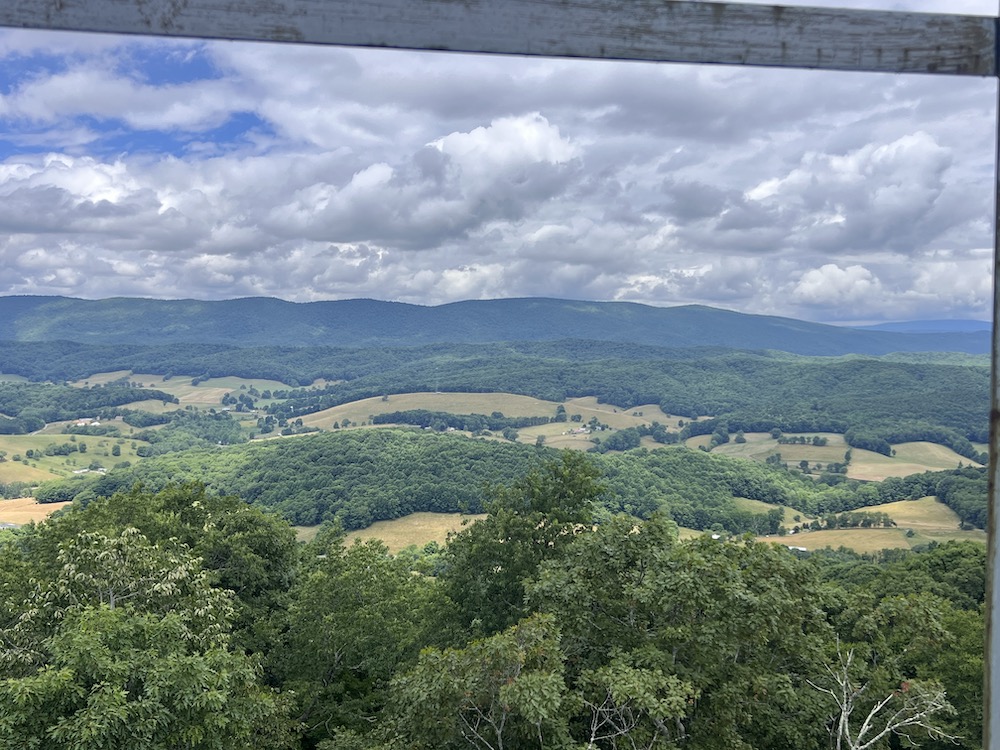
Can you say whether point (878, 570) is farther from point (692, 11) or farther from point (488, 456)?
point (488, 456)

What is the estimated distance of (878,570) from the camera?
46.0m

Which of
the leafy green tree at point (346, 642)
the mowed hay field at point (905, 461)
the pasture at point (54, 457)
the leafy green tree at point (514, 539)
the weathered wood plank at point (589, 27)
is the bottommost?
the pasture at point (54, 457)

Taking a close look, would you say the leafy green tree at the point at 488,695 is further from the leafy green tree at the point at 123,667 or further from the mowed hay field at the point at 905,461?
the mowed hay field at the point at 905,461

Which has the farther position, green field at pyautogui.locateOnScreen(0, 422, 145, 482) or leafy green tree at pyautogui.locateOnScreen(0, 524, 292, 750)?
green field at pyautogui.locateOnScreen(0, 422, 145, 482)

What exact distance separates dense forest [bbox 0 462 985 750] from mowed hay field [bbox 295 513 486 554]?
78.5m

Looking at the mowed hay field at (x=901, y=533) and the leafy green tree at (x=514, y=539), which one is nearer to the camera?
the leafy green tree at (x=514, y=539)

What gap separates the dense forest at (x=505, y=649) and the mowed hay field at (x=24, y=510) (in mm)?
103068

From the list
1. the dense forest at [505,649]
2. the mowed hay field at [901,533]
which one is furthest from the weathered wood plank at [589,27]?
the mowed hay field at [901,533]

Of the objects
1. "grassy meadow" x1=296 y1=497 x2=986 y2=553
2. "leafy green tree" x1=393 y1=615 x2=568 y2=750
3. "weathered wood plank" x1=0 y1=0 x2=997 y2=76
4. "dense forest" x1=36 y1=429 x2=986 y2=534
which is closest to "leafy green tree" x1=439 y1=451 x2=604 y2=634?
"leafy green tree" x1=393 y1=615 x2=568 y2=750

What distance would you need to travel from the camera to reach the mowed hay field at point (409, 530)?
10412 centimetres

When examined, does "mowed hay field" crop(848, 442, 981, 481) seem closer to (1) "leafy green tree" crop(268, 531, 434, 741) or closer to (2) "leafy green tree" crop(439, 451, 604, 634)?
(2) "leafy green tree" crop(439, 451, 604, 634)

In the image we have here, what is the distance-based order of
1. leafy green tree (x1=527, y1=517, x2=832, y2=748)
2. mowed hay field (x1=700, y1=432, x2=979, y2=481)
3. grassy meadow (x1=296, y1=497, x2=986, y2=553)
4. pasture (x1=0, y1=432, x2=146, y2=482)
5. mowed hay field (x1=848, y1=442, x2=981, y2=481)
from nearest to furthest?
leafy green tree (x1=527, y1=517, x2=832, y2=748) < grassy meadow (x1=296, y1=497, x2=986, y2=553) < mowed hay field (x1=848, y1=442, x2=981, y2=481) < pasture (x1=0, y1=432, x2=146, y2=482) < mowed hay field (x1=700, y1=432, x2=979, y2=481)

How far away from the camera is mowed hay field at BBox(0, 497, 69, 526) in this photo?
4314 inches

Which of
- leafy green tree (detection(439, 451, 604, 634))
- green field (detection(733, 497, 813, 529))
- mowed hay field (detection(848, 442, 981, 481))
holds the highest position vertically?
leafy green tree (detection(439, 451, 604, 634))
